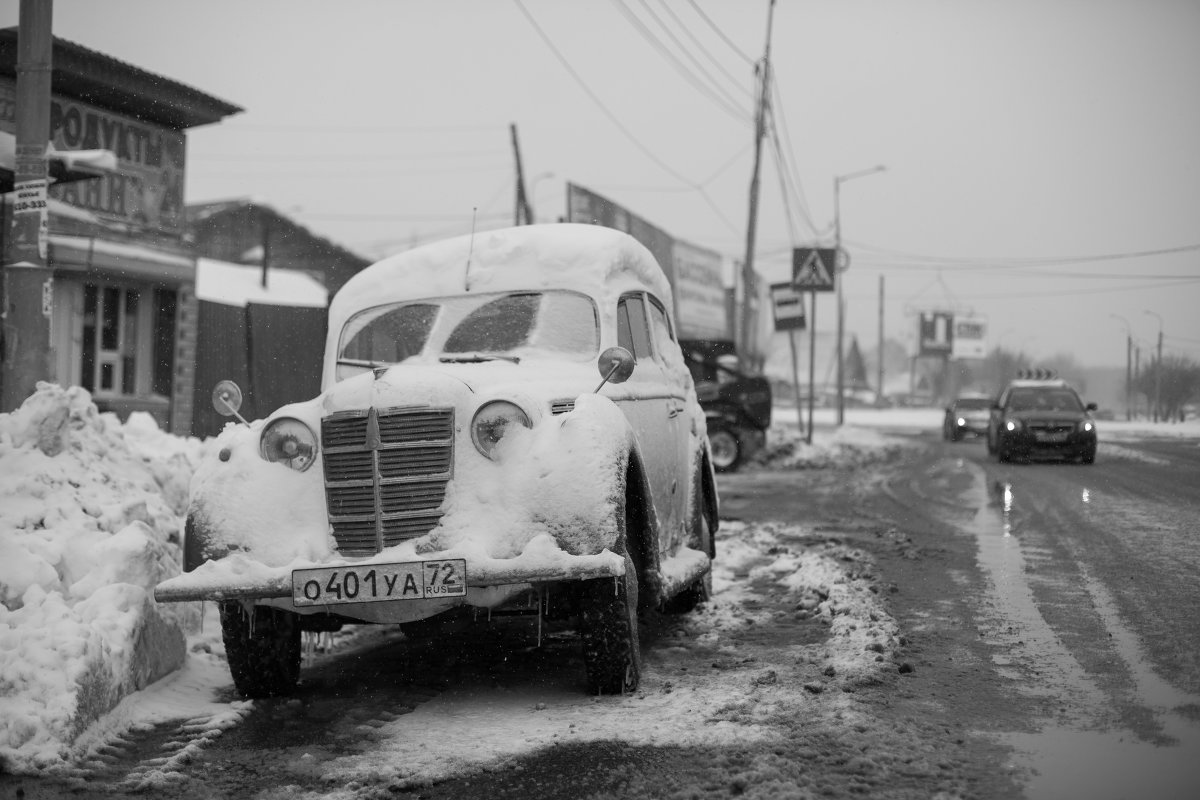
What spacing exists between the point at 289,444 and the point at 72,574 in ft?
3.70

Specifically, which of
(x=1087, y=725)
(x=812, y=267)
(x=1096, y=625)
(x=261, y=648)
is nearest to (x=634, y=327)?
(x=261, y=648)

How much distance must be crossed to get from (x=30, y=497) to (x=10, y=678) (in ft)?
5.44

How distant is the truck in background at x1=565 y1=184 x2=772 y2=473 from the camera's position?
20.8 m

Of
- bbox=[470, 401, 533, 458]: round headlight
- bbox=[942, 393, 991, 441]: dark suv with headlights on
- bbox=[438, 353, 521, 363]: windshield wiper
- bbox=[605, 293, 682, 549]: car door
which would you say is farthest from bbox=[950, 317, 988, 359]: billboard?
bbox=[470, 401, 533, 458]: round headlight

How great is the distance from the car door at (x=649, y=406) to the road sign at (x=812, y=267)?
69.4ft

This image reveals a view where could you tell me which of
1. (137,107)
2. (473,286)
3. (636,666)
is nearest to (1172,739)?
(636,666)

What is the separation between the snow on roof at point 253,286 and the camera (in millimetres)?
33656

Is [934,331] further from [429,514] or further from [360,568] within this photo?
[360,568]

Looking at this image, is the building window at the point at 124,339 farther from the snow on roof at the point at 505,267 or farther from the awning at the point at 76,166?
the snow on roof at the point at 505,267

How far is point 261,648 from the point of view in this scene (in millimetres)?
5223

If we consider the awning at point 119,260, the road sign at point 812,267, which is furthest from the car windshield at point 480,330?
the road sign at point 812,267

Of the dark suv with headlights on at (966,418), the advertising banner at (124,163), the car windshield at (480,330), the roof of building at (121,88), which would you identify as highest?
the roof of building at (121,88)

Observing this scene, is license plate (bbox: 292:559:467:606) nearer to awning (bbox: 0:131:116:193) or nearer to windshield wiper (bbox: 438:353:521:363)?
windshield wiper (bbox: 438:353:521:363)

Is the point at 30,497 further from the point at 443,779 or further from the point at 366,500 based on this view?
the point at 443,779
